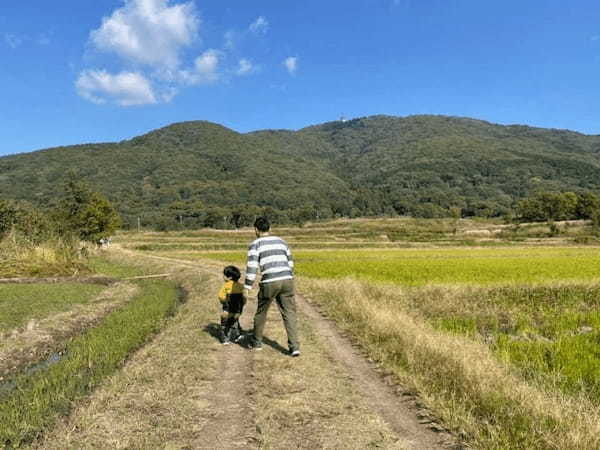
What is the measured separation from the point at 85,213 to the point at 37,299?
3242 cm

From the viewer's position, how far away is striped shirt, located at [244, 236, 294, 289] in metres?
7.54

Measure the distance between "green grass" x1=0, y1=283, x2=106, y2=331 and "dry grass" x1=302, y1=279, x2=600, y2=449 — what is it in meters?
9.02

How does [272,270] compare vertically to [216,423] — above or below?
above

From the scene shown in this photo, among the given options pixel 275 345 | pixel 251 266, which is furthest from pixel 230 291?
pixel 275 345

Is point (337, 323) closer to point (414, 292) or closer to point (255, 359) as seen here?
point (255, 359)

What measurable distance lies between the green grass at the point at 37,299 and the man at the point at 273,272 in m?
7.18

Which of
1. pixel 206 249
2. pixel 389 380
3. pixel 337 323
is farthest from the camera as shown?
pixel 206 249

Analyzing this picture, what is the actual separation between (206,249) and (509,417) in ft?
176

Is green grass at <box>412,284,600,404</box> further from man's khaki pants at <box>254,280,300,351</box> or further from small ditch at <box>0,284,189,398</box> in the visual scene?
small ditch at <box>0,284,189,398</box>

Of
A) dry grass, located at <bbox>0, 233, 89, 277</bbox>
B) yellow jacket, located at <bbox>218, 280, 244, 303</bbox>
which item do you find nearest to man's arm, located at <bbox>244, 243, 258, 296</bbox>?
yellow jacket, located at <bbox>218, 280, 244, 303</bbox>

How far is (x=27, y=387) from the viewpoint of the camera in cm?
727

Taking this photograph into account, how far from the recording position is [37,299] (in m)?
14.6

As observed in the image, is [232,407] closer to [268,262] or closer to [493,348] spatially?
[268,262]

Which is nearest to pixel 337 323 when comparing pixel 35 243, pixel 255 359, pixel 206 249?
pixel 255 359
